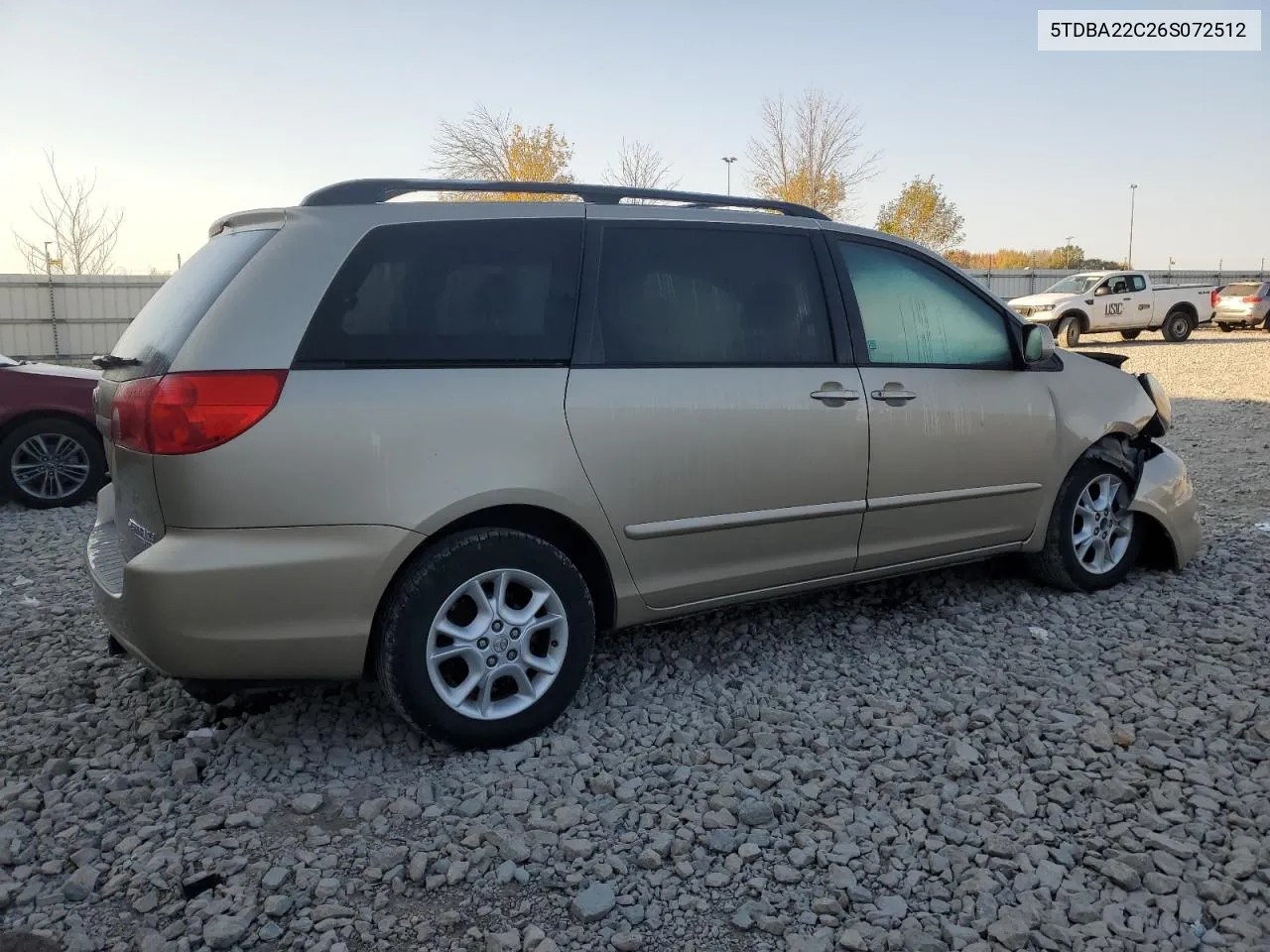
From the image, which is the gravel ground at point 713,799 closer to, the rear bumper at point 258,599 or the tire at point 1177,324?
the rear bumper at point 258,599

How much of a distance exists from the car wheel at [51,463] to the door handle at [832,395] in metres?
6.00

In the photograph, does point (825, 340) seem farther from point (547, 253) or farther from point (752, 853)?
point (752, 853)

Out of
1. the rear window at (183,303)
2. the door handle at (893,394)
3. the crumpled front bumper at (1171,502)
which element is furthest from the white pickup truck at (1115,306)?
the rear window at (183,303)

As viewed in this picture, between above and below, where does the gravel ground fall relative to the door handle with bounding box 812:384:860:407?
below

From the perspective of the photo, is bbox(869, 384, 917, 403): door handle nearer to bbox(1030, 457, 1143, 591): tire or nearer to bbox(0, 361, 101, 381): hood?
bbox(1030, 457, 1143, 591): tire

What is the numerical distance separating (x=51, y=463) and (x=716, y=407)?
19.8ft

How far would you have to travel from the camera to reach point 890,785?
3.07 m

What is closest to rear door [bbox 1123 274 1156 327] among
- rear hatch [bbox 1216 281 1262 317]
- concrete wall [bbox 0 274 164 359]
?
rear hatch [bbox 1216 281 1262 317]

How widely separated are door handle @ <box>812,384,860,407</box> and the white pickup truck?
2006cm

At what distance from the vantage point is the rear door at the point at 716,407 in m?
3.46

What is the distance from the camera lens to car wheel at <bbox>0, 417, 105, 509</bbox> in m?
7.42

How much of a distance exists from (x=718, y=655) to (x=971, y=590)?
1525 millimetres

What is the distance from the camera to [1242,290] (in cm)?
2728

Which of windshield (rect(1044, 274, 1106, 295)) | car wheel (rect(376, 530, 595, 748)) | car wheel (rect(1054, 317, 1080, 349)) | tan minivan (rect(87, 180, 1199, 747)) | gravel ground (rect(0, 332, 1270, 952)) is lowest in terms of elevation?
gravel ground (rect(0, 332, 1270, 952))
